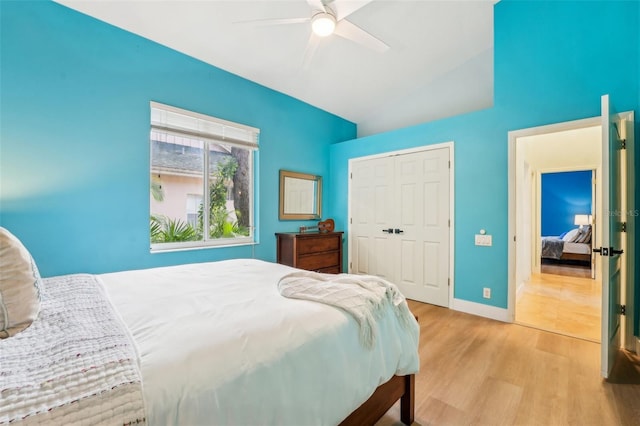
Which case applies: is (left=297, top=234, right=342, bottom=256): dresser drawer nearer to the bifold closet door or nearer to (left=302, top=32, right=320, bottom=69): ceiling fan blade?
the bifold closet door

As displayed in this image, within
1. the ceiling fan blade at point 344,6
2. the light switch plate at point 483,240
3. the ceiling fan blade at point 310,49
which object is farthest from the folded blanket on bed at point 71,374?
the light switch plate at point 483,240

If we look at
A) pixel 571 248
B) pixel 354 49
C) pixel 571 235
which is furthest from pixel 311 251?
pixel 571 235

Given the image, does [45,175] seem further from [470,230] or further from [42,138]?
[470,230]

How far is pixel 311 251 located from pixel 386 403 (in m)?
2.51

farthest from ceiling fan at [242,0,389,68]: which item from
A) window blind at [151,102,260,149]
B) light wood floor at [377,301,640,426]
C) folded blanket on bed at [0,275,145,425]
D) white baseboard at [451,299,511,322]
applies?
white baseboard at [451,299,511,322]

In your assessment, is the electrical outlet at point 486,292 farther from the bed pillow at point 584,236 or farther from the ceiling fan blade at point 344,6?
the bed pillow at point 584,236

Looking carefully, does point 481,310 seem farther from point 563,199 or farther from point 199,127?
point 563,199

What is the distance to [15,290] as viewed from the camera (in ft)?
3.28

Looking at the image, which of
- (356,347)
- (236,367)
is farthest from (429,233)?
(236,367)

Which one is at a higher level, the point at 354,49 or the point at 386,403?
the point at 354,49

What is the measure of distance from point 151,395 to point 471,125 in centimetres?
371

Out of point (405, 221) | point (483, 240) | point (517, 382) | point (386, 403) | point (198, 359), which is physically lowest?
point (517, 382)

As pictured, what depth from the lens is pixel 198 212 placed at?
3.26 m

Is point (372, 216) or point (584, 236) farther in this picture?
point (584, 236)
